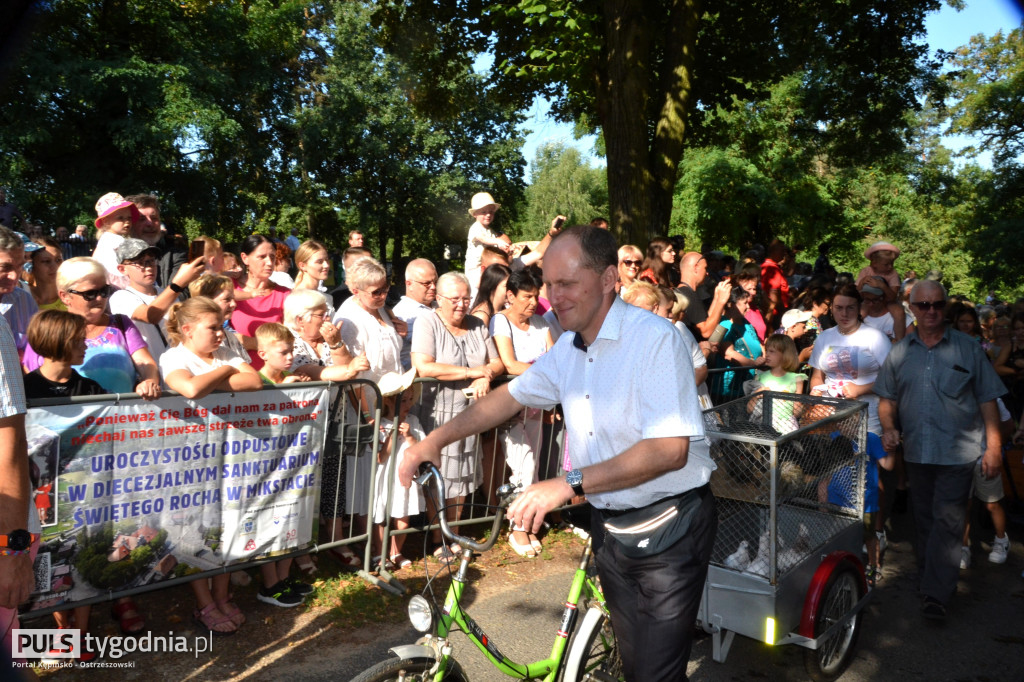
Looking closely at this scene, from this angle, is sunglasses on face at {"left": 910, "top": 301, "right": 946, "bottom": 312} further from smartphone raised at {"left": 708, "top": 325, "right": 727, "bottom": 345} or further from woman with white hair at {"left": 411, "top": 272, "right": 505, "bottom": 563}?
woman with white hair at {"left": 411, "top": 272, "right": 505, "bottom": 563}

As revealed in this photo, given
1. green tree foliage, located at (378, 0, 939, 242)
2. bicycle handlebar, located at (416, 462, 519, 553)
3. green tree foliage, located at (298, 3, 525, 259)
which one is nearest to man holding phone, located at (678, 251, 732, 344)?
green tree foliage, located at (378, 0, 939, 242)

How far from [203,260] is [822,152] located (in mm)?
22508

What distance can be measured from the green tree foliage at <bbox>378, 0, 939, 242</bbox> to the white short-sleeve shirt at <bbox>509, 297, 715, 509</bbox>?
8741 mm

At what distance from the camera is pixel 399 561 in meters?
5.85

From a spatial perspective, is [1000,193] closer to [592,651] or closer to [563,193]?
[592,651]

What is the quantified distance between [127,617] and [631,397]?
3.43 metres

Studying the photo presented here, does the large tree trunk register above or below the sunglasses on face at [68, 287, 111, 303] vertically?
above

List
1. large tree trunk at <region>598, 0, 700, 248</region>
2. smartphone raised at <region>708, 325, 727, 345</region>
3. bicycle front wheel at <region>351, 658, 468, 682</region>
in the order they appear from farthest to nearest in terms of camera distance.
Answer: large tree trunk at <region>598, 0, 700, 248</region> < smartphone raised at <region>708, 325, 727, 345</region> < bicycle front wheel at <region>351, 658, 468, 682</region>

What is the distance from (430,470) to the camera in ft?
9.36

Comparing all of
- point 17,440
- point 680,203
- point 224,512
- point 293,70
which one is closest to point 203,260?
point 224,512

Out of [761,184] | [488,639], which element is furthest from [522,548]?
[761,184]

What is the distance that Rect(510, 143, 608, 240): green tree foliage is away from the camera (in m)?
45.7

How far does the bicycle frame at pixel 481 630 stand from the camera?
288 centimetres

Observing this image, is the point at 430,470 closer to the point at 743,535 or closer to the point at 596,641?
the point at 596,641
